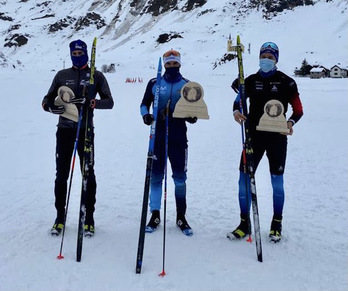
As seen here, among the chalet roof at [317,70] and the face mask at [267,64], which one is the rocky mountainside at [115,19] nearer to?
the chalet roof at [317,70]

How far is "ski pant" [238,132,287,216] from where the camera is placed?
4289 millimetres

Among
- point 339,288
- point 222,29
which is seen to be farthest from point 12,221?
point 222,29

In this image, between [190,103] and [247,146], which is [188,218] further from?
[190,103]

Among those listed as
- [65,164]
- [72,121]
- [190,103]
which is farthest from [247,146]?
[65,164]

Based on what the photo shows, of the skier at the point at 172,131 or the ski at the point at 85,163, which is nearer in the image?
the ski at the point at 85,163

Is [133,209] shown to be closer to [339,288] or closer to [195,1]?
[339,288]

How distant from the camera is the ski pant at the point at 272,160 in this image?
4289mm

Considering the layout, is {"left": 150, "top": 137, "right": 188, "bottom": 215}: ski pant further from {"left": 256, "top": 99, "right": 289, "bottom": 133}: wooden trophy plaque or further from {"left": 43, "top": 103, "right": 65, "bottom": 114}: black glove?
{"left": 43, "top": 103, "right": 65, "bottom": 114}: black glove

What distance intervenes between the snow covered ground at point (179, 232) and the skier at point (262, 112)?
0.39 m

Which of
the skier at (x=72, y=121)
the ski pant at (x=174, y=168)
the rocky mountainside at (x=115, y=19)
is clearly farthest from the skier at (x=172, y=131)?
the rocky mountainside at (x=115, y=19)

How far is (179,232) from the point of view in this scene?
15.0ft

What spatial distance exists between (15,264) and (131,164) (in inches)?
177

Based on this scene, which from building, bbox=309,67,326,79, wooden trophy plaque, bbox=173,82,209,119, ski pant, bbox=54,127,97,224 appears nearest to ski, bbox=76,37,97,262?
ski pant, bbox=54,127,97,224

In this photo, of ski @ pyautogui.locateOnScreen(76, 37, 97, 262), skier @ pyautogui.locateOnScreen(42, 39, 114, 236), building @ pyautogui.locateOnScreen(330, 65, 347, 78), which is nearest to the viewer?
ski @ pyautogui.locateOnScreen(76, 37, 97, 262)
